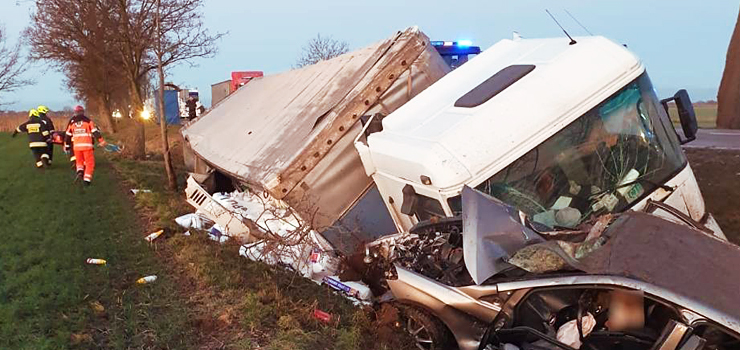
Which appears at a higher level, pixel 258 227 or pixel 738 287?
pixel 738 287

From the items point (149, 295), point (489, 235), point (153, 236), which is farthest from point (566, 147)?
point (153, 236)

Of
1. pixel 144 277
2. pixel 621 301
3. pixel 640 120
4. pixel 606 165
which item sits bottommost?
pixel 144 277

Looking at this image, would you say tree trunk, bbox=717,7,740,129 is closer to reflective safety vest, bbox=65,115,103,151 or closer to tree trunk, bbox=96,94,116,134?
reflective safety vest, bbox=65,115,103,151

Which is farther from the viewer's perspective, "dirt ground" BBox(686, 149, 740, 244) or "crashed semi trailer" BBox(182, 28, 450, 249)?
"dirt ground" BBox(686, 149, 740, 244)

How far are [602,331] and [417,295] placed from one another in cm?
124

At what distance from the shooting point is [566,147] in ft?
14.7

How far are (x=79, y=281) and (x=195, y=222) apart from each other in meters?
2.28

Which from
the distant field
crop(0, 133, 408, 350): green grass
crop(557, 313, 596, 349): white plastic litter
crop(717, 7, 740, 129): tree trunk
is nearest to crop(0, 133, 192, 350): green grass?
crop(0, 133, 408, 350): green grass

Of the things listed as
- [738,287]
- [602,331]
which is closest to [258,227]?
[602,331]

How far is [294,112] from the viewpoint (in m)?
8.20

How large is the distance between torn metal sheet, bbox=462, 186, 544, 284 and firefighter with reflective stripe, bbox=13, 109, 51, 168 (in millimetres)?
12821

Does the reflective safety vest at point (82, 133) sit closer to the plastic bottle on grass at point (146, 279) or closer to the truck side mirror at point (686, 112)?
the plastic bottle on grass at point (146, 279)

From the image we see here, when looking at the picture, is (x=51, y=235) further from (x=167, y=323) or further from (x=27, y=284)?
(x=167, y=323)

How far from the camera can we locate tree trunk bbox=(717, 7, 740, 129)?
51.7 ft
